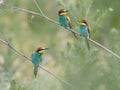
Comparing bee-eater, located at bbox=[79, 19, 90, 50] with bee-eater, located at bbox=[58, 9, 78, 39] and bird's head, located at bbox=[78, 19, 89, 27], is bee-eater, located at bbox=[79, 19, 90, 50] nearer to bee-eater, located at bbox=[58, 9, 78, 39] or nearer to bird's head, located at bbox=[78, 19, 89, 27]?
bird's head, located at bbox=[78, 19, 89, 27]

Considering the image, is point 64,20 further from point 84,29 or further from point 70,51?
point 70,51

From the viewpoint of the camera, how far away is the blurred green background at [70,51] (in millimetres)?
4078

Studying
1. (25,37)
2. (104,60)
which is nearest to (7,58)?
(104,60)

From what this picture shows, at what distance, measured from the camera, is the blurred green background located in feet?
13.4

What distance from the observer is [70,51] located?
6688 millimetres

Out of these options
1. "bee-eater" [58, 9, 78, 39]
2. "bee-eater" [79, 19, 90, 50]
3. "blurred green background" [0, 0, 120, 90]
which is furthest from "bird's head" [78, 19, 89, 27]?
"blurred green background" [0, 0, 120, 90]

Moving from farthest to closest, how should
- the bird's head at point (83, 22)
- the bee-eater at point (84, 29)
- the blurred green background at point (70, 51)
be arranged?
1. the bird's head at point (83, 22)
2. the bee-eater at point (84, 29)
3. the blurred green background at point (70, 51)

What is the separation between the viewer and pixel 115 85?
4.09 m

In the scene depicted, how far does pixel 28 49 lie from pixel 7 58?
118 inches

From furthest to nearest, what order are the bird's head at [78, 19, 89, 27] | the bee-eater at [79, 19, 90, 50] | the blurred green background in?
the bird's head at [78, 19, 89, 27], the bee-eater at [79, 19, 90, 50], the blurred green background

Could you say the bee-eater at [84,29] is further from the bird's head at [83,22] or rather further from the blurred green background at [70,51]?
the blurred green background at [70,51]

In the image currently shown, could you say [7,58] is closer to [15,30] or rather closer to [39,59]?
Answer: [39,59]

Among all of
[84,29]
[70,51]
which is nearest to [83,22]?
[84,29]

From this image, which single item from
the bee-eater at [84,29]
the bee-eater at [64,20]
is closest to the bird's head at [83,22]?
the bee-eater at [84,29]
